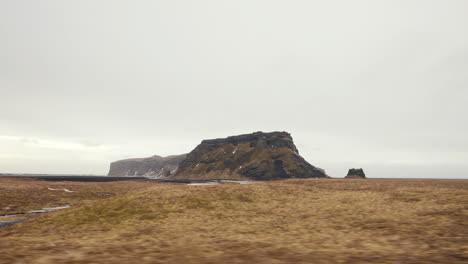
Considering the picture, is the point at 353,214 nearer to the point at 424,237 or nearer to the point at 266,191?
the point at 424,237

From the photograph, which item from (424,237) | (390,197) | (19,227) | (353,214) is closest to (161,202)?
(19,227)

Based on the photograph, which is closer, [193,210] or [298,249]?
[298,249]

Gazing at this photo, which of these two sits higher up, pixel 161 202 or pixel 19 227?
pixel 161 202

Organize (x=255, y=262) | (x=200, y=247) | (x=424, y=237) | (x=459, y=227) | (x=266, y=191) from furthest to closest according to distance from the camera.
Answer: (x=266, y=191) → (x=459, y=227) → (x=424, y=237) → (x=200, y=247) → (x=255, y=262)

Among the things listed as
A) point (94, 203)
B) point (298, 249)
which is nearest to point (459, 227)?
point (298, 249)

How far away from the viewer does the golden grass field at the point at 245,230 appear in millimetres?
9484

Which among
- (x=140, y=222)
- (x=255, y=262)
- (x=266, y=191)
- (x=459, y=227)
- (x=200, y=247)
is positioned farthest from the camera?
(x=266, y=191)

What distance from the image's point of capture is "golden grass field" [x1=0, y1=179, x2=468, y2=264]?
9484 mm

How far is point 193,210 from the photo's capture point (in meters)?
22.1

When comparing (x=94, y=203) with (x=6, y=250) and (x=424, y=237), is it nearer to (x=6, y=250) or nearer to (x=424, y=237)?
(x=6, y=250)

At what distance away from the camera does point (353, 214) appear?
19.7 m

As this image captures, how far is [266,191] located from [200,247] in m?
20.4

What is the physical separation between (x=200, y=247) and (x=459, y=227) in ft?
44.6

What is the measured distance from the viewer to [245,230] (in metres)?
15.8
